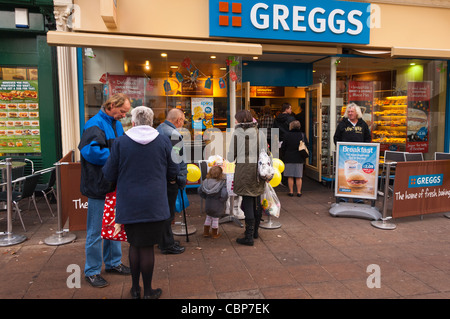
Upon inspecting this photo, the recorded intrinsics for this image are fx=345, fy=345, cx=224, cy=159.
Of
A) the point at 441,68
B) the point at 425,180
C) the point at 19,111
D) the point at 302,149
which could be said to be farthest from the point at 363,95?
the point at 19,111

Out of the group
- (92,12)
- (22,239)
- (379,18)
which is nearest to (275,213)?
(22,239)

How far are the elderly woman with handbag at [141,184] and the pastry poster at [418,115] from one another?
27.6 ft

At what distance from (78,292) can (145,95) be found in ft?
16.9

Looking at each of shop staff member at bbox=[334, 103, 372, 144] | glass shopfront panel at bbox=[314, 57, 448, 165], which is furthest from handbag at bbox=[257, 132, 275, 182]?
glass shopfront panel at bbox=[314, 57, 448, 165]

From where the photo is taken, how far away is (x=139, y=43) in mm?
6344

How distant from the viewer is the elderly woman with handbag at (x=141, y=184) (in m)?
3.11

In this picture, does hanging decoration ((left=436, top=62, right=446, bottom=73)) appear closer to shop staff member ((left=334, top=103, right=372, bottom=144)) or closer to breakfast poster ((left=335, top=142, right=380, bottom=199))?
shop staff member ((left=334, top=103, right=372, bottom=144))

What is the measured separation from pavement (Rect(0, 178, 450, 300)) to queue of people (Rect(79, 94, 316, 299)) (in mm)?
279

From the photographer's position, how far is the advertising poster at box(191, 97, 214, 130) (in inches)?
326

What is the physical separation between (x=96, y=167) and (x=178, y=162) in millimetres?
985

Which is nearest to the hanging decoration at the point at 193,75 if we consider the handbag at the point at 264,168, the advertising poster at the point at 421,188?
the handbag at the point at 264,168

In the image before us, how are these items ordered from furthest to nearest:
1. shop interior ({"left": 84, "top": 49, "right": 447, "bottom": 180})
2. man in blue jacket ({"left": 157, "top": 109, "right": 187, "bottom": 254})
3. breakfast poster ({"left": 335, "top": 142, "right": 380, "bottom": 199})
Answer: shop interior ({"left": 84, "top": 49, "right": 447, "bottom": 180}) < breakfast poster ({"left": 335, "top": 142, "right": 380, "bottom": 199}) < man in blue jacket ({"left": 157, "top": 109, "right": 187, "bottom": 254})

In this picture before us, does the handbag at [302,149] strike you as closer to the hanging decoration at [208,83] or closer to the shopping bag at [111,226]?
the hanging decoration at [208,83]

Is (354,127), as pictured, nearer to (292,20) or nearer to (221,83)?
(292,20)
